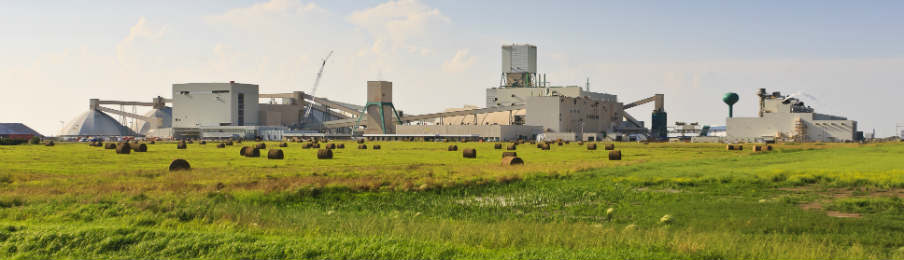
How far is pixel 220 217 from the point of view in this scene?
62.3 ft

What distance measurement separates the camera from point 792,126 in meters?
171

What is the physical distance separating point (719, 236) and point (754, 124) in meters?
174

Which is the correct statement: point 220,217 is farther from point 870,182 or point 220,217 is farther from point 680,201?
point 870,182

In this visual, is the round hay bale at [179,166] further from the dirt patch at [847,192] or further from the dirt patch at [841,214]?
the dirt patch at [841,214]

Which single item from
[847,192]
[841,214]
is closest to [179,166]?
[841,214]

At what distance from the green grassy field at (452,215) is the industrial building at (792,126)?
149312mm

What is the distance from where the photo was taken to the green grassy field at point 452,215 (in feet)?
45.7

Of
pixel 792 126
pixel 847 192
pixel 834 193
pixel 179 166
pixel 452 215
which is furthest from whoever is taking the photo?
pixel 792 126

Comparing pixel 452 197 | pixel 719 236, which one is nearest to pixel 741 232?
pixel 719 236

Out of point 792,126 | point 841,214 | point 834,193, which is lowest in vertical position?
point 841,214

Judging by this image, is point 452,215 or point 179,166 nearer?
point 452,215

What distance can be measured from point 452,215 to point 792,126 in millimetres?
169193

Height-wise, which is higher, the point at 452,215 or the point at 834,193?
the point at 834,193

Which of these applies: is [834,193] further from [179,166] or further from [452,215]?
[179,166]
